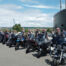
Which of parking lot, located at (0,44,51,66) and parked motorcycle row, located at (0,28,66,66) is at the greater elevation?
→ parked motorcycle row, located at (0,28,66,66)

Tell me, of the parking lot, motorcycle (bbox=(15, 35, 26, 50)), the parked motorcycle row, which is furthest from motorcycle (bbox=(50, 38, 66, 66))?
motorcycle (bbox=(15, 35, 26, 50))

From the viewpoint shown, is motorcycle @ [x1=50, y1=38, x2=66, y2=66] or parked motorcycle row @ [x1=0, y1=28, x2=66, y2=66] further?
parked motorcycle row @ [x1=0, y1=28, x2=66, y2=66]

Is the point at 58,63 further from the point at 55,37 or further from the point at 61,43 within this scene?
the point at 55,37

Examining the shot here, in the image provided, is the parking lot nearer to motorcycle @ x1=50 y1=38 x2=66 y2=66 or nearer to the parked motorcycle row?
the parked motorcycle row

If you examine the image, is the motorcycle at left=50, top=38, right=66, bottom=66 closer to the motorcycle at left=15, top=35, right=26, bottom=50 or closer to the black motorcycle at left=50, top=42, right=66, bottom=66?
the black motorcycle at left=50, top=42, right=66, bottom=66

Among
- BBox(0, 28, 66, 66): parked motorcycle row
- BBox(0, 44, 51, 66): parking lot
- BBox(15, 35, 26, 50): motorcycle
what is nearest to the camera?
BBox(0, 28, 66, 66): parked motorcycle row

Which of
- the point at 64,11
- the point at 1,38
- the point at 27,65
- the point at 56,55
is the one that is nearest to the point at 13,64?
the point at 27,65

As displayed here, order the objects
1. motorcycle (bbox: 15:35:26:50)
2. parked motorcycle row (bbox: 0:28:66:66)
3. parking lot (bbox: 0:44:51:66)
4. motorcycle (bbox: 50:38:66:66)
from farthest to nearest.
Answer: motorcycle (bbox: 15:35:26:50), parking lot (bbox: 0:44:51:66), parked motorcycle row (bbox: 0:28:66:66), motorcycle (bbox: 50:38:66:66)

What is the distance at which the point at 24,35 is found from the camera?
1338cm

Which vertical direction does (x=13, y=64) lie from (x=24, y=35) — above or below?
below

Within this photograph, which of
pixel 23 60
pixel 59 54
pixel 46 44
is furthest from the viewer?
pixel 46 44

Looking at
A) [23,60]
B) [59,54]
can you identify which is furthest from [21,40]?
[59,54]

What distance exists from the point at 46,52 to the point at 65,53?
2.93 metres

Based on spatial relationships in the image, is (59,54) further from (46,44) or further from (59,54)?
(46,44)
